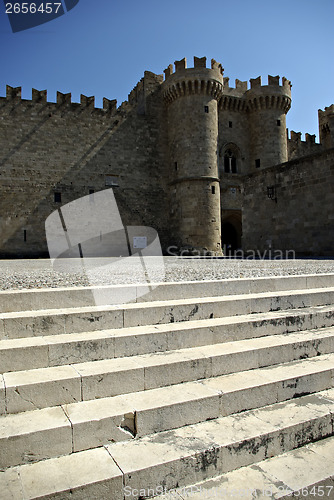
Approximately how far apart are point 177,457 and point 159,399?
41 centimetres

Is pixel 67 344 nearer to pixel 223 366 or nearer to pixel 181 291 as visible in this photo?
pixel 223 366

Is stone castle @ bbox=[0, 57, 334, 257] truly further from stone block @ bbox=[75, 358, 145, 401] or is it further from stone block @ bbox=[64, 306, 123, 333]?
stone block @ bbox=[75, 358, 145, 401]

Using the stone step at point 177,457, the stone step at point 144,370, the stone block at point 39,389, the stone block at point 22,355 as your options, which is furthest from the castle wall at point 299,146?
the stone block at point 39,389

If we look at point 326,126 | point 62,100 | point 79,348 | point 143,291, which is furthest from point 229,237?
point 79,348

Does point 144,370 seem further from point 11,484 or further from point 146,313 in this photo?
point 11,484

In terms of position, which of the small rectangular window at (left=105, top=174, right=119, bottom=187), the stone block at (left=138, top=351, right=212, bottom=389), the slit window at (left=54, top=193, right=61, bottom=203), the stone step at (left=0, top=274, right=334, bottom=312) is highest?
the small rectangular window at (left=105, top=174, right=119, bottom=187)

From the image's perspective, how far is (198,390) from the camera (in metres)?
2.64

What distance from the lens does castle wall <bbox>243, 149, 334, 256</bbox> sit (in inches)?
420

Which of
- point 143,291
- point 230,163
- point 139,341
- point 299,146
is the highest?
point 299,146

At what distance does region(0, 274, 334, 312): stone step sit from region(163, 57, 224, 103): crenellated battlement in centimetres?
1710

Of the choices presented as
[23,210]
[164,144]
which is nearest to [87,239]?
[23,210]

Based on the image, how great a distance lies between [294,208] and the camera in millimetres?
11562

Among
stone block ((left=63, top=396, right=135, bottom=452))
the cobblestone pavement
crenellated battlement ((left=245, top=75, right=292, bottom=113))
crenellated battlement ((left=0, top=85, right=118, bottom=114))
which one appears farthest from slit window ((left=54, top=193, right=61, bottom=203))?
stone block ((left=63, top=396, right=135, bottom=452))

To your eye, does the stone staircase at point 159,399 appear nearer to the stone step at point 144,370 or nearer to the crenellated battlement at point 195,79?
the stone step at point 144,370
